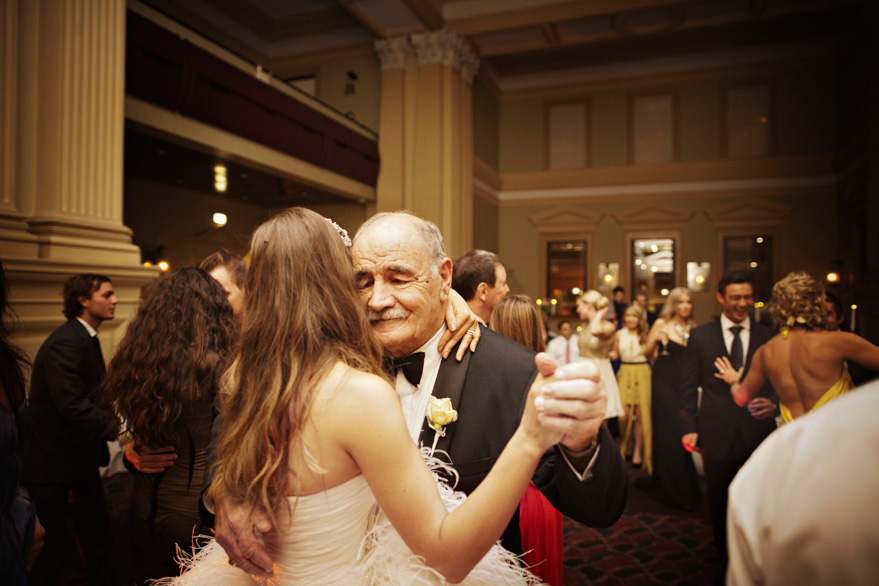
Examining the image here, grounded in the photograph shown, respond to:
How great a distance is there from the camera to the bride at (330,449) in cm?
86

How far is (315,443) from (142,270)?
3.76 meters

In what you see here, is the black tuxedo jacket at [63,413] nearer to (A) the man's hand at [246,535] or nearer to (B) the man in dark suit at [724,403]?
(A) the man's hand at [246,535]

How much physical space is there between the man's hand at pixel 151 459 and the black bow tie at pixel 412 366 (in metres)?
1.06

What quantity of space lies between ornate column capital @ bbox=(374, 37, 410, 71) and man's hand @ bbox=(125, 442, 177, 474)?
1021cm

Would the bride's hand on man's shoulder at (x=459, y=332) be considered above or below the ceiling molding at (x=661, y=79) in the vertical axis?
below

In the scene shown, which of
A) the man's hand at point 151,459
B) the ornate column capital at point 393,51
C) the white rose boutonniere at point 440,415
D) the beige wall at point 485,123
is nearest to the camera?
the white rose boutonniere at point 440,415

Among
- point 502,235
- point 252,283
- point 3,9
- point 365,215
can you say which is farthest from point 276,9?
point 252,283

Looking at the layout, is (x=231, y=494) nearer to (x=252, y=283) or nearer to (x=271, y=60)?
(x=252, y=283)

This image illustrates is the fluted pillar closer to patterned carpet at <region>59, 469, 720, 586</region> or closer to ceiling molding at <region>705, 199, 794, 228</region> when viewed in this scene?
ceiling molding at <region>705, 199, 794, 228</region>

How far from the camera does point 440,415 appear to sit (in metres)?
1.24

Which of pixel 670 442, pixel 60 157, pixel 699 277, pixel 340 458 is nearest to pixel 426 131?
pixel 699 277

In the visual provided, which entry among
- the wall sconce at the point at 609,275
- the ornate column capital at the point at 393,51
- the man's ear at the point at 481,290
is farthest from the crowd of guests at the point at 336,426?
the wall sconce at the point at 609,275

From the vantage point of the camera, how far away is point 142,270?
400 cm

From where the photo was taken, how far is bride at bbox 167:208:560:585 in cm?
86
